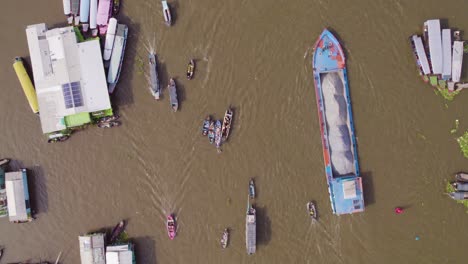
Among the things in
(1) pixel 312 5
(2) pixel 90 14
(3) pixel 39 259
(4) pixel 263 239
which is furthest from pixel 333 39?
(3) pixel 39 259

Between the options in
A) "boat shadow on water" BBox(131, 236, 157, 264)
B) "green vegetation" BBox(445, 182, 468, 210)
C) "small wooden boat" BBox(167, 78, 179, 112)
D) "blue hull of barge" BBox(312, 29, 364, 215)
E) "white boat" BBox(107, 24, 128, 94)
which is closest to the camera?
"white boat" BBox(107, 24, 128, 94)

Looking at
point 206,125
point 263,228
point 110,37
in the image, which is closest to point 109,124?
point 110,37

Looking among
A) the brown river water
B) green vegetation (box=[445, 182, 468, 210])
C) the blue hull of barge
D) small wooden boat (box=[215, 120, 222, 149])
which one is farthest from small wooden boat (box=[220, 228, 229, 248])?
green vegetation (box=[445, 182, 468, 210])

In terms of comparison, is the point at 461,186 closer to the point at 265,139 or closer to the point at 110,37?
the point at 265,139

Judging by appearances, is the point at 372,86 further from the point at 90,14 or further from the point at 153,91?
the point at 90,14

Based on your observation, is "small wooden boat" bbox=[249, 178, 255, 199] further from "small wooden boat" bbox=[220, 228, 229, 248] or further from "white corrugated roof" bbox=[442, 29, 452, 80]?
"white corrugated roof" bbox=[442, 29, 452, 80]
